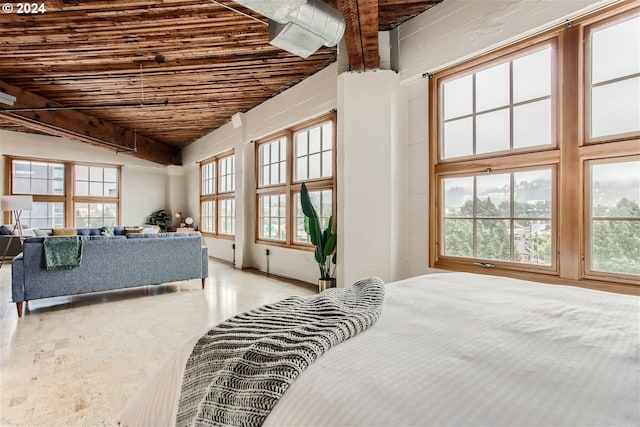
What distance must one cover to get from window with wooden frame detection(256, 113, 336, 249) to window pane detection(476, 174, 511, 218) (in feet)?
6.59

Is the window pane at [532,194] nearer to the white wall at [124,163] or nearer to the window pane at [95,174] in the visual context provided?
the white wall at [124,163]

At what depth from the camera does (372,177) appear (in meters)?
3.61

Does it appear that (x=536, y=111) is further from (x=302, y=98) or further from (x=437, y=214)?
(x=302, y=98)

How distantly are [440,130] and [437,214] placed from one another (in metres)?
0.84

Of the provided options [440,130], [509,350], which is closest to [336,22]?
[440,130]

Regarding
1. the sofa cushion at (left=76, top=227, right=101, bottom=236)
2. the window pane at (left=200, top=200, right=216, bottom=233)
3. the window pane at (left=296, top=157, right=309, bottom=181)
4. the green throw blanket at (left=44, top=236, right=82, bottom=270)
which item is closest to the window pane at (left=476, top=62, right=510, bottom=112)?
the window pane at (left=296, top=157, right=309, bottom=181)

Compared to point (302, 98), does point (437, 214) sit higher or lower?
lower

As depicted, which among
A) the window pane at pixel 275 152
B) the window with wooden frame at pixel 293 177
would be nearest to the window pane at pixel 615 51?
the window with wooden frame at pixel 293 177

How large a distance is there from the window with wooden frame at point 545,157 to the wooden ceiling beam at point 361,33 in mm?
700

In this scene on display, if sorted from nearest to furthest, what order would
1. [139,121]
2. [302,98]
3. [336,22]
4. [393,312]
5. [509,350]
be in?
[509,350]
[393,312]
[336,22]
[302,98]
[139,121]

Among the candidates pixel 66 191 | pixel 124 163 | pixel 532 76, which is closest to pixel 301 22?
pixel 532 76

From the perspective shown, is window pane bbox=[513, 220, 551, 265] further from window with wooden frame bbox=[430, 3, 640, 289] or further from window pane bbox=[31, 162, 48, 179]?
window pane bbox=[31, 162, 48, 179]

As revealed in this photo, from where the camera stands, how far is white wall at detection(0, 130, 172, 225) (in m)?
7.54

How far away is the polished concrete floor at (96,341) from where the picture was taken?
1.85m
